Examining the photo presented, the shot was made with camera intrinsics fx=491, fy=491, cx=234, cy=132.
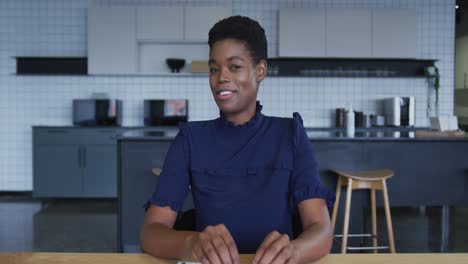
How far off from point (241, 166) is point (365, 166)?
104 inches

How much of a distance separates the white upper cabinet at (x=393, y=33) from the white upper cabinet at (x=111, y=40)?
2.94m

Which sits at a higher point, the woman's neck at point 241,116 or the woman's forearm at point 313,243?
the woman's neck at point 241,116

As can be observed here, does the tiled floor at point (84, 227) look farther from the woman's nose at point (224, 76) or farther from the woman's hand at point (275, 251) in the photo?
the woman's hand at point (275, 251)

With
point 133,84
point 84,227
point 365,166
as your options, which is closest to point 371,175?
point 365,166

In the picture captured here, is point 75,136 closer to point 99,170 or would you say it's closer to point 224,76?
point 99,170

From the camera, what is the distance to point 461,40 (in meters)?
10.0

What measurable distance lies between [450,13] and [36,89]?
212 inches

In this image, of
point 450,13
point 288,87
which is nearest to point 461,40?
point 450,13

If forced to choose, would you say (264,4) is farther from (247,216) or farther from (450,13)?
(247,216)

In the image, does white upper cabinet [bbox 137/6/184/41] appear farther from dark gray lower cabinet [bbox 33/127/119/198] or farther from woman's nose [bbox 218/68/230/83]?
woman's nose [bbox 218/68/230/83]

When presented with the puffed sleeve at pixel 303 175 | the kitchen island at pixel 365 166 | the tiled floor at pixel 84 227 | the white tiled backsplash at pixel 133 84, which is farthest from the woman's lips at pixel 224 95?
the white tiled backsplash at pixel 133 84

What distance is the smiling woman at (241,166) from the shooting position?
122 cm

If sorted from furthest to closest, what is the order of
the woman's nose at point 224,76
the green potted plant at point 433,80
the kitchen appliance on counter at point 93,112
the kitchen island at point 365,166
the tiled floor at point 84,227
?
1. the green potted plant at point 433,80
2. the kitchen appliance on counter at point 93,112
3. the tiled floor at point 84,227
4. the kitchen island at point 365,166
5. the woman's nose at point 224,76

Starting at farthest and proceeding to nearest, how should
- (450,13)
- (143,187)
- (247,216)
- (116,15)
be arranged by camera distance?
(450,13) → (116,15) → (143,187) → (247,216)
